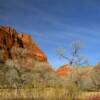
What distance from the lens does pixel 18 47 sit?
165500 millimetres

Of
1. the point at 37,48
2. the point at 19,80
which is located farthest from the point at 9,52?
the point at 19,80

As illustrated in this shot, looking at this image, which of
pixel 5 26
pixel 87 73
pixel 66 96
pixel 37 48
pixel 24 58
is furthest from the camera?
pixel 37 48

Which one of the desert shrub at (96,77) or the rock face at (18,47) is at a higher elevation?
the rock face at (18,47)

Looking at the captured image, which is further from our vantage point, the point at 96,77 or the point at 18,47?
the point at 18,47

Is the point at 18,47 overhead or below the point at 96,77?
overhead

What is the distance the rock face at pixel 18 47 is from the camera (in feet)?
499

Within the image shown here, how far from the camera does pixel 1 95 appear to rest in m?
39.3

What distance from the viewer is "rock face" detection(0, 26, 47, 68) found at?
152 metres

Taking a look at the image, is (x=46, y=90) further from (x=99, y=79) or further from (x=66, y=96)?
(x=99, y=79)

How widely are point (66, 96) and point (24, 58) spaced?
11588cm

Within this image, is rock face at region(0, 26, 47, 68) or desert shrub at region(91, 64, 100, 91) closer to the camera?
desert shrub at region(91, 64, 100, 91)

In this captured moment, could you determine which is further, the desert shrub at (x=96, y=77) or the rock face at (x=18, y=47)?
the rock face at (x=18, y=47)

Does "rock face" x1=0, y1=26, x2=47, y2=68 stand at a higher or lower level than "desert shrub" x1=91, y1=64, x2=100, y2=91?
higher

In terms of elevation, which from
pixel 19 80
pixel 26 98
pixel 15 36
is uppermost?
pixel 15 36
